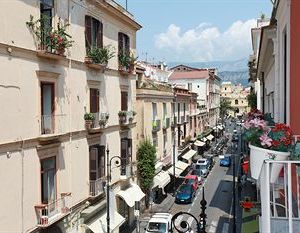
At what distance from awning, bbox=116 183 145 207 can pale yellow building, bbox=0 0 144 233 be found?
13 centimetres

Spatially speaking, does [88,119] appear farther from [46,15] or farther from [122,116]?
[46,15]

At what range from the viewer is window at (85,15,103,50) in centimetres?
2302

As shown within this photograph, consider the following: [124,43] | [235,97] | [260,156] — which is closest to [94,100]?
[124,43]

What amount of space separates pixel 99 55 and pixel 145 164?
42.3 feet

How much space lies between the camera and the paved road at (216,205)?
32469 mm

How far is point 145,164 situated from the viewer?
34.1 metres

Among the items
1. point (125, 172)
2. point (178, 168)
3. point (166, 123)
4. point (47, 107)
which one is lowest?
point (178, 168)

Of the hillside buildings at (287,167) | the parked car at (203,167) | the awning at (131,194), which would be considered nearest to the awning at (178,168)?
the parked car at (203,167)

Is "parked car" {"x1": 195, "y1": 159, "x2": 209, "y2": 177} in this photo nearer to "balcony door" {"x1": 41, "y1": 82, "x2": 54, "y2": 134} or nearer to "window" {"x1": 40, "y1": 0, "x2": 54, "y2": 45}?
"balcony door" {"x1": 41, "y1": 82, "x2": 54, "y2": 134}

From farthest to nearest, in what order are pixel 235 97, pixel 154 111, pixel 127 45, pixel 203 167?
pixel 235 97 < pixel 203 167 < pixel 154 111 < pixel 127 45

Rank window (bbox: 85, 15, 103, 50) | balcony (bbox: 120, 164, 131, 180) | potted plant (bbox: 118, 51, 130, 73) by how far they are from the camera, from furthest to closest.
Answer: balcony (bbox: 120, 164, 131, 180) → potted plant (bbox: 118, 51, 130, 73) → window (bbox: 85, 15, 103, 50)

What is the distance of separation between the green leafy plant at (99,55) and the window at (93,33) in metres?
0.31

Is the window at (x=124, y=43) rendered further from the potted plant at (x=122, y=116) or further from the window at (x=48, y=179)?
the window at (x=48, y=179)

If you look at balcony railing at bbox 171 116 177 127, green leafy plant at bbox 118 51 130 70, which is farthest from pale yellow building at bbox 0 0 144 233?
balcony railing at bbox 171 116 177 127
